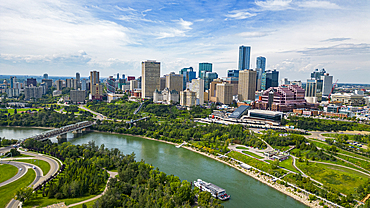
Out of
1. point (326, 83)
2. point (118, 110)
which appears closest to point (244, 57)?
point (326, 83)

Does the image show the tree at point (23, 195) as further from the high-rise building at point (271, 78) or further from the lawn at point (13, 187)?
the high-rise building at point (271, 78)

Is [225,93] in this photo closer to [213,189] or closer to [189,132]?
[189,132]

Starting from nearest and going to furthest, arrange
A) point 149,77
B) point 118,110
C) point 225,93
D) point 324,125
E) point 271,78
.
Answer: point 324,125, point 118,110, point 225,93, point 149,77, point 271,78

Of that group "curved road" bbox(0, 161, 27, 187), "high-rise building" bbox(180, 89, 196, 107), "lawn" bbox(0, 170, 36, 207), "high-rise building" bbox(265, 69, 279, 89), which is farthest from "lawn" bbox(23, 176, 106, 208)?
"high-rise building" bbox(265, 69, 279, 89)

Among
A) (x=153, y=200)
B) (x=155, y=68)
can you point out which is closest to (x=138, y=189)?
(x=153, y=200)

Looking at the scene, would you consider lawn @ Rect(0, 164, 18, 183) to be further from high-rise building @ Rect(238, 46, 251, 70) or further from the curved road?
high-rise building @ Rect(238, 46, 251, 70)
